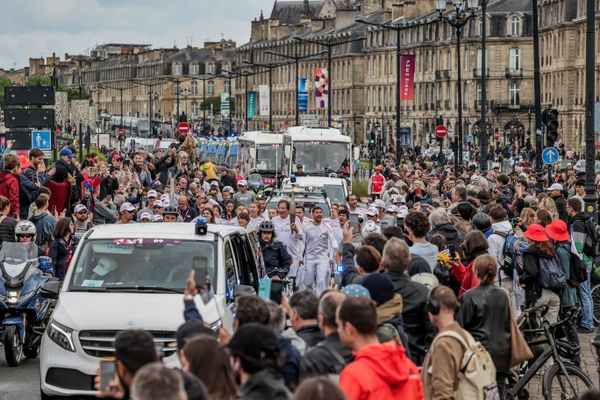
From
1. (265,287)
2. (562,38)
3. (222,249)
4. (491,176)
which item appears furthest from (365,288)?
(562,38)

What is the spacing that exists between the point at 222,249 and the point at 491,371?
4.70m

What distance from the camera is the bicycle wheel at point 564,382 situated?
560 inches

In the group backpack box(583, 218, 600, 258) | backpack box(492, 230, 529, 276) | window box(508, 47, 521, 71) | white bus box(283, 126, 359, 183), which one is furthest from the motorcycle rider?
window box(508, 47, 521, 71)

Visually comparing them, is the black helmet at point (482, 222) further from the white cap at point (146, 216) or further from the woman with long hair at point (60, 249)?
the white cap at point (146, 216)

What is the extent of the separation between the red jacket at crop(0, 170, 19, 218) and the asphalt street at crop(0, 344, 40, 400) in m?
4.30

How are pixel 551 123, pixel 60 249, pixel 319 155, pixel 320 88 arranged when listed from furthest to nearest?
pixel 320 88 → pixel 319 155 → pixel 551 123 → pixel 60 249

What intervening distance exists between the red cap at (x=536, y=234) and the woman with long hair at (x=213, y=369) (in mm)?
8875

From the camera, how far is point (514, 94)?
461ft

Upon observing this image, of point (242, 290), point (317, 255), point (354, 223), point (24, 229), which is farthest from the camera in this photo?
point (354, 223)

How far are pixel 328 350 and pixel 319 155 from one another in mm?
39999

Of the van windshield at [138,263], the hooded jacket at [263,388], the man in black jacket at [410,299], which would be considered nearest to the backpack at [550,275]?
the van windshield at [138,263]

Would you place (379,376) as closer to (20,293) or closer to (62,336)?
(62,336)

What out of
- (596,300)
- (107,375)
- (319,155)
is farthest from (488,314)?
(319,155)

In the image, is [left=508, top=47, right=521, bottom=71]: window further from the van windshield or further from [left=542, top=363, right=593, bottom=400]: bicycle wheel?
[left=542, top=363, right=593, bottom=400]: bicycle wheel
